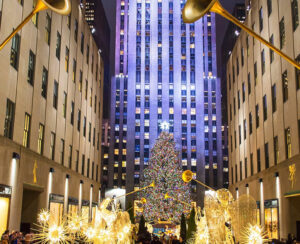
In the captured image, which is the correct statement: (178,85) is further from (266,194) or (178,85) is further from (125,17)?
(266,194)

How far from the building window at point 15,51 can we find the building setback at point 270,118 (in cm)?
1618

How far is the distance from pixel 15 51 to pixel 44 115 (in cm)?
677

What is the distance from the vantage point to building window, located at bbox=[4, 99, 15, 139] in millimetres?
21641

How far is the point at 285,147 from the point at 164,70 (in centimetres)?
8157

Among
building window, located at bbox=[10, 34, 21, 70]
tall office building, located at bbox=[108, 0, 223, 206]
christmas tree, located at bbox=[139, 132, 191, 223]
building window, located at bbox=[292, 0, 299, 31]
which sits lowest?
christmas tree, located at bbox=[139, 132, 191, 223]

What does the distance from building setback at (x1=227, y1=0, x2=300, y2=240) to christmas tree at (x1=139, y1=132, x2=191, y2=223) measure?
1355 centimetres

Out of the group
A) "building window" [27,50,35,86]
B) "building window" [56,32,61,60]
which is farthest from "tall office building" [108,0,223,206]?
"building window" [27,50,35,86]

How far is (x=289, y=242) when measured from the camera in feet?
70.0

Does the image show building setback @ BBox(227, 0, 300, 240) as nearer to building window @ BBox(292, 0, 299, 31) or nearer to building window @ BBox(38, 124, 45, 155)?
building window @ BBox(292, 0, 299, 31)

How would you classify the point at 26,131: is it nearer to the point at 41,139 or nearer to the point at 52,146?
the point at 41,139

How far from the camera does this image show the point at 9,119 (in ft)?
72.3

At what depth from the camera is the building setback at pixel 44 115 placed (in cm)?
2167

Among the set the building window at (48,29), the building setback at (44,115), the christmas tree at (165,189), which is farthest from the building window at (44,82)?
the christmas tree at (165,189)

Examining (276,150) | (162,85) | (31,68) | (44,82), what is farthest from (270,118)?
(162,85)
